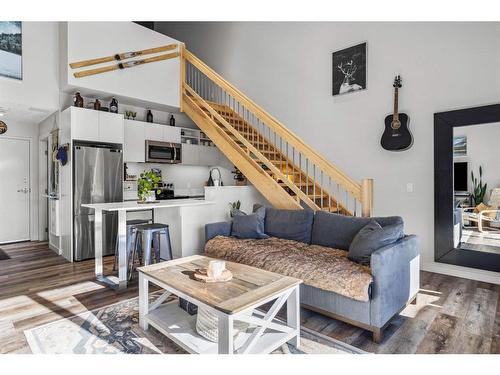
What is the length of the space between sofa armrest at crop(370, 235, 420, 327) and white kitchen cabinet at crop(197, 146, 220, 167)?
469 cm

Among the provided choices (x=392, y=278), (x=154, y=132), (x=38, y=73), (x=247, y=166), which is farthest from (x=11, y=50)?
(x=392, y=278)

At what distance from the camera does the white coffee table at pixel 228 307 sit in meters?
1.78

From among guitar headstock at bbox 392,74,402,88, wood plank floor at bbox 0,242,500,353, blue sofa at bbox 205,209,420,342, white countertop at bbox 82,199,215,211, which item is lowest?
wood plank floor at bbox 0,242,500,353

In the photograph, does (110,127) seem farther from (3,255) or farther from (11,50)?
(3,255)

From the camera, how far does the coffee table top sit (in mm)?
1817

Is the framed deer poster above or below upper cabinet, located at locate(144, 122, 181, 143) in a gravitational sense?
above

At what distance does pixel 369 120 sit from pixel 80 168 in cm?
436

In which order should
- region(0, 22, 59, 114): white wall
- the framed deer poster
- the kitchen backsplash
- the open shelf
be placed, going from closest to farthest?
the open shelf, region(0, 22, 59, 114): white wall, the framed deer poster, the kitchen backsplash

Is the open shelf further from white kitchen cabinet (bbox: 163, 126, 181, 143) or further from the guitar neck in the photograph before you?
white kitchen cabinet (bbox: 163, 126, 181, 143)

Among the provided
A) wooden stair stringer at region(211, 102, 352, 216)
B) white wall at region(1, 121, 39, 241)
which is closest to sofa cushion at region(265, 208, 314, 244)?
wooden stair stringer at region(211, 102, 352, 216)

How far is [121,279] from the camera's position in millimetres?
3332

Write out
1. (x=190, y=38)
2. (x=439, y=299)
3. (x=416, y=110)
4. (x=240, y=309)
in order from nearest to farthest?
(x=240, y=309) → (x=439, y=299) → (x=416, y=110) → (x=190, y=38)
